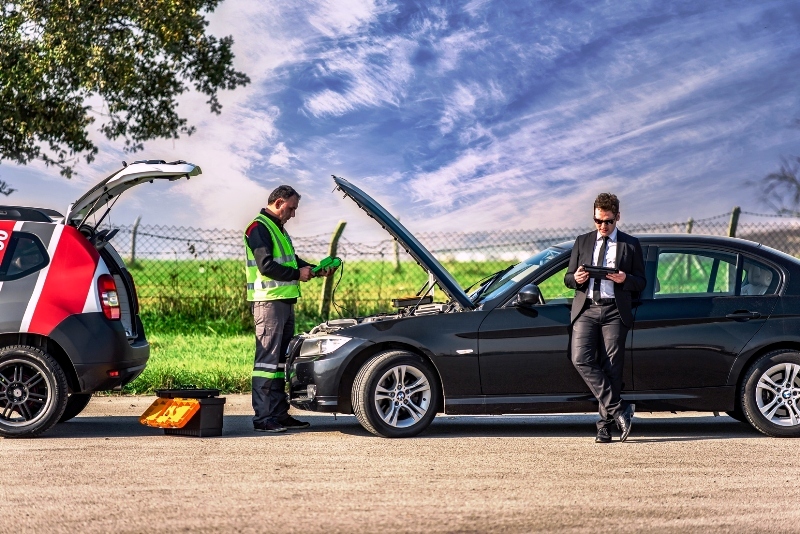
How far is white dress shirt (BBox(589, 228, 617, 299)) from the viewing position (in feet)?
27.5

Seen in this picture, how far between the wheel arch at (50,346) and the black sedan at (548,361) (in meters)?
1.91

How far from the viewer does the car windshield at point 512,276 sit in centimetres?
890

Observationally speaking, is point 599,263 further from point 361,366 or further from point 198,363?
point 198,363

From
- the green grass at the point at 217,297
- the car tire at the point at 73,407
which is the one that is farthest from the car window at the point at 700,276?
the green grass at the point at 217,297

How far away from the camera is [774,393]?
28.2ft

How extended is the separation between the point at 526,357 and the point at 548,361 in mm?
177

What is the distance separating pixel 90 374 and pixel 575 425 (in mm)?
4162

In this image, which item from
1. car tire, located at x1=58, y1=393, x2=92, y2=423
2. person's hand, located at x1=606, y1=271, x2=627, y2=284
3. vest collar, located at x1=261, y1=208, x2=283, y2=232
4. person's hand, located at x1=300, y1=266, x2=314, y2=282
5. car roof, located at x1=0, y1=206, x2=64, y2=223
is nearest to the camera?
person's hand, located at x1=606, y1=271, x2=627, y2=284

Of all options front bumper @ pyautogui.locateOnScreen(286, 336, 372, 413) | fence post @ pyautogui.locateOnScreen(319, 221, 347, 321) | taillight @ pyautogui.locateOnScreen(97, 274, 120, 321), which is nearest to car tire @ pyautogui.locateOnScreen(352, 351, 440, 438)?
front bumper @ pyautogui.locateOnScreen(286, 336, 372, 413)

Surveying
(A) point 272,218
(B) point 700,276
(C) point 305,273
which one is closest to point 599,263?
(B) point 700,276

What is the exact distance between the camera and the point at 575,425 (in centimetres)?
962

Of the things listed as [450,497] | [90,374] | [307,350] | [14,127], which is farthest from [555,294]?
[14,127]

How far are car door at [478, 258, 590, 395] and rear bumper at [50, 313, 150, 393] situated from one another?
2885 mm

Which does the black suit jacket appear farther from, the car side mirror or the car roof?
the car roof
